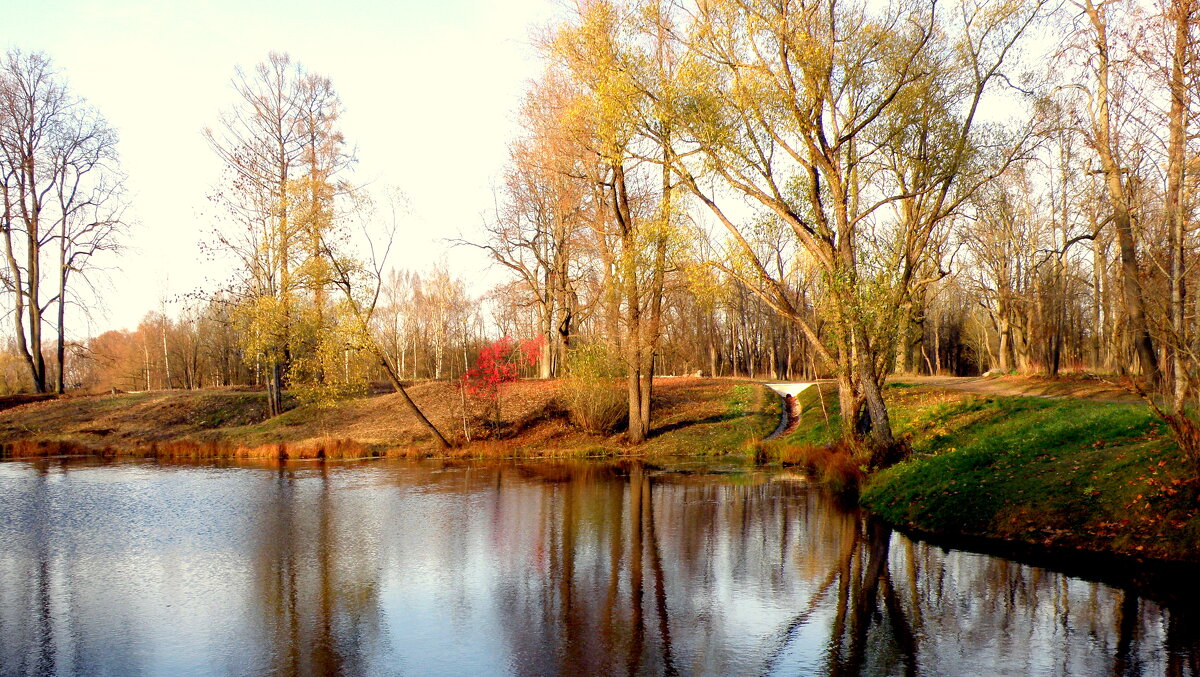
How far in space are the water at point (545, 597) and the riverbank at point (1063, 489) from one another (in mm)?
1089

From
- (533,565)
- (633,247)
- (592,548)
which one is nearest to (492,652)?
(533,565)

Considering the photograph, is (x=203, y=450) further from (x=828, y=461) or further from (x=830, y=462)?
(x=830, y=462)

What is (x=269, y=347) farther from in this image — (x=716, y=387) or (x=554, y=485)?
(x=716, y=387)

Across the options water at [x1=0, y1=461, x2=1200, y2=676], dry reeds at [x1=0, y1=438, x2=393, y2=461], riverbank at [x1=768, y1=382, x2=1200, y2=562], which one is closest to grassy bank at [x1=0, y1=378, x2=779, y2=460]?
dry reeds at [x1=0, y1=438, x2=393, y2=461]

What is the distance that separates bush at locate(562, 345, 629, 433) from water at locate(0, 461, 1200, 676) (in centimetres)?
945

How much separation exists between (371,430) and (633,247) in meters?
13.4

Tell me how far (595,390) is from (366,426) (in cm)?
960

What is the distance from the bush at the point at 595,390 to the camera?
80.4 feet

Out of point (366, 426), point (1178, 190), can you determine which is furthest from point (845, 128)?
point (366, 426)

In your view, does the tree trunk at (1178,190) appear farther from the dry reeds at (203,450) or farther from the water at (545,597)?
the dry reeds at (203,450)

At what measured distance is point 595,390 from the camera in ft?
82.2

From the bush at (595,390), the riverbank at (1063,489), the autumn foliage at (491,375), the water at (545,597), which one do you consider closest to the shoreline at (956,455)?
the riverbank at (1063,489)

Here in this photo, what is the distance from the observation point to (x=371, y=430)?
93.4 ft

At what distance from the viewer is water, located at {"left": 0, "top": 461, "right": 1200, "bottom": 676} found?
21.7 ft
